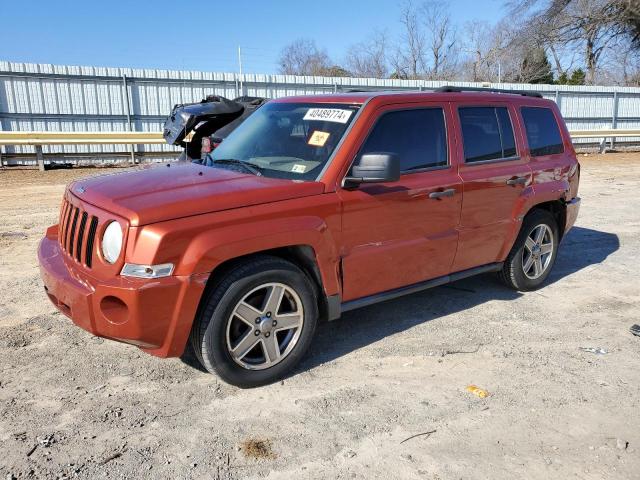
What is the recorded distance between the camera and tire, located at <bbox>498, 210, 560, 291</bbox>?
17.6 feet

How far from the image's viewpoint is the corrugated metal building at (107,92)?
620 inches

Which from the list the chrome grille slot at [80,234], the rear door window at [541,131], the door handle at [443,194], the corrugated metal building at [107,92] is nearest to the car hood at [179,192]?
the chrome grille slot at [80,234]

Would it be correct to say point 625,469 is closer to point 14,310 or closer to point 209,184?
point 209,184

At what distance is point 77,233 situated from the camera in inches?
140

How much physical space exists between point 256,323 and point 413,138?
6.25 ft

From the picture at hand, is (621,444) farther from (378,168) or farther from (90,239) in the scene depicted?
(90,239)

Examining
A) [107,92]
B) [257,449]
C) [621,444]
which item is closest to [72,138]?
[107,92]

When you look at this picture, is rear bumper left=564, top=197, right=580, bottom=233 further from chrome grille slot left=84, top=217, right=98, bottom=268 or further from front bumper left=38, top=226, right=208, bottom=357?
chrome grille slot left=84, top=217, right=98, bottom=268

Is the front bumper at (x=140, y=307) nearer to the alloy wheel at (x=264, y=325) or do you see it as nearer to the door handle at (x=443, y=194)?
the alloy wheel at (x=264, y=325)

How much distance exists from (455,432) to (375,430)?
0.46 meters

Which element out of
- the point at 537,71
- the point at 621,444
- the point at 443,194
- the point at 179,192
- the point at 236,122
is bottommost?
the point at 621,444

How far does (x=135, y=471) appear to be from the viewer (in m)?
2.82

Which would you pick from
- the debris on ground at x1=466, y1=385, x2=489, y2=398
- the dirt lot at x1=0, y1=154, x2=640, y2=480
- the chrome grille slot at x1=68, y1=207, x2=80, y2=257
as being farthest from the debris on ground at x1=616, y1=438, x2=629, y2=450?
the chrome grille slot at x1=68, y1=207, x2=80, y2=257

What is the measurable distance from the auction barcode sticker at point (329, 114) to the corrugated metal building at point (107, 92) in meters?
12.8
